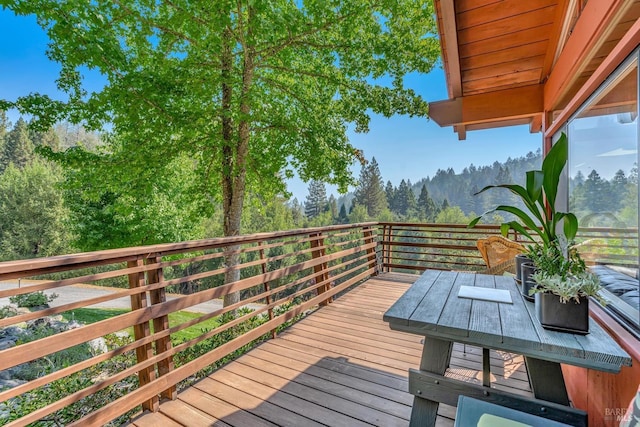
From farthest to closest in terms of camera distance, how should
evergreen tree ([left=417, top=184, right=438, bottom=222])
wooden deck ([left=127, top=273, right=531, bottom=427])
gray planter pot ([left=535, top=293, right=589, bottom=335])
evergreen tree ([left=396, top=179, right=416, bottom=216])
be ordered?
evergreen tree ([left=396, top=179, right=416, bottom=216]) < evergreen tree ([left=417, top=184, right=438, bottom=222]) < wooden deck ([left=127, top=273, right=531, bottom=427]) < gray planter pot ([left=535, top=293, right=589, bottom=335])

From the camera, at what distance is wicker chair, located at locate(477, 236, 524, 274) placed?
2921 millimetres

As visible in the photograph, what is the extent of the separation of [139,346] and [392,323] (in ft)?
4.61

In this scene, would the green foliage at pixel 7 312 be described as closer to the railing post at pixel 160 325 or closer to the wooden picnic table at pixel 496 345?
the railing post at pixel 160 325

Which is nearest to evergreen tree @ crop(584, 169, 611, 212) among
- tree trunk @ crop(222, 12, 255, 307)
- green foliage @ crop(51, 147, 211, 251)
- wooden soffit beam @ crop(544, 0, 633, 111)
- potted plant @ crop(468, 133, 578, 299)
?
potted plant @ crop(468, 133, 578, 299)

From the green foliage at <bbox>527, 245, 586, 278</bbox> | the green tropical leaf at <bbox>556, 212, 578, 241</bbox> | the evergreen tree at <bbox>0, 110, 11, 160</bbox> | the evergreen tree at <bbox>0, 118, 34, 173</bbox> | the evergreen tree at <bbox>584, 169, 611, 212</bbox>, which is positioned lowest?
the green foliage at <bbox>527, 245, 586, 278</bbox>

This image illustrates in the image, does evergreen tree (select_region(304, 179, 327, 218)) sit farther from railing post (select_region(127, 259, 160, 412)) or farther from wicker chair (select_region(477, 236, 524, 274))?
railing post (select_region(127, 259, 160, 412))

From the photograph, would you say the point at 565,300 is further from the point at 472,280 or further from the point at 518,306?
the point at 472,280

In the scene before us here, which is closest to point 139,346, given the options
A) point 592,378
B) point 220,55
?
point 592,378

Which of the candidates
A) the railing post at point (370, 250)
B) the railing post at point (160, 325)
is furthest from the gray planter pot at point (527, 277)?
the railing post at point (370, 250)

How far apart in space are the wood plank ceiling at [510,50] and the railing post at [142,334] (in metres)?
2.53

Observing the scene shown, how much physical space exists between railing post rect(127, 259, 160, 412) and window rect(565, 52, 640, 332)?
7.00 feet

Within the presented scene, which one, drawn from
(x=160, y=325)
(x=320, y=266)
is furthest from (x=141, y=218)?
(x=160, y=325)

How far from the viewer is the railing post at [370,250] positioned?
192 inches

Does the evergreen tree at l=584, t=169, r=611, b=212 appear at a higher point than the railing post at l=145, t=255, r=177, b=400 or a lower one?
higher
